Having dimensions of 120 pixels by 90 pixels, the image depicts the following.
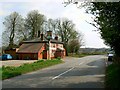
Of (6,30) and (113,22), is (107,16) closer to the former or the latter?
(113,22)

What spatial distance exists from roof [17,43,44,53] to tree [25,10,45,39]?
14.1 metres

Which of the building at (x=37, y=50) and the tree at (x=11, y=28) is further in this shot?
the tree at (x=11, y=28)

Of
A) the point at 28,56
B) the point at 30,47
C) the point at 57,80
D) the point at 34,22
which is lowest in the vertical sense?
the point at 57,80

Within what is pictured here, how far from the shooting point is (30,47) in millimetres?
74312

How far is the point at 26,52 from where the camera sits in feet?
237

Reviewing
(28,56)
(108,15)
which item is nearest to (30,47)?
(28,56)

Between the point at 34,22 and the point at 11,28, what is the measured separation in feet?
25.6

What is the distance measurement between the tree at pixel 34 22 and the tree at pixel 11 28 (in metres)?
2.46

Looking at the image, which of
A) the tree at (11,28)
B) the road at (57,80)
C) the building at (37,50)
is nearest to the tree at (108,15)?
the road at (57,80)

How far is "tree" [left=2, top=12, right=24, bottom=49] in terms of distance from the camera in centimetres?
8644

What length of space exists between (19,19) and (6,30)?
202 inches

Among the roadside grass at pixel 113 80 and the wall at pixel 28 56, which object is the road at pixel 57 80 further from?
the wall at pixel 28 56

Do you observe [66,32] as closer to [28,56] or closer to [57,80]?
[28,56]

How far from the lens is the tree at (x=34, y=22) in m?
90.2
